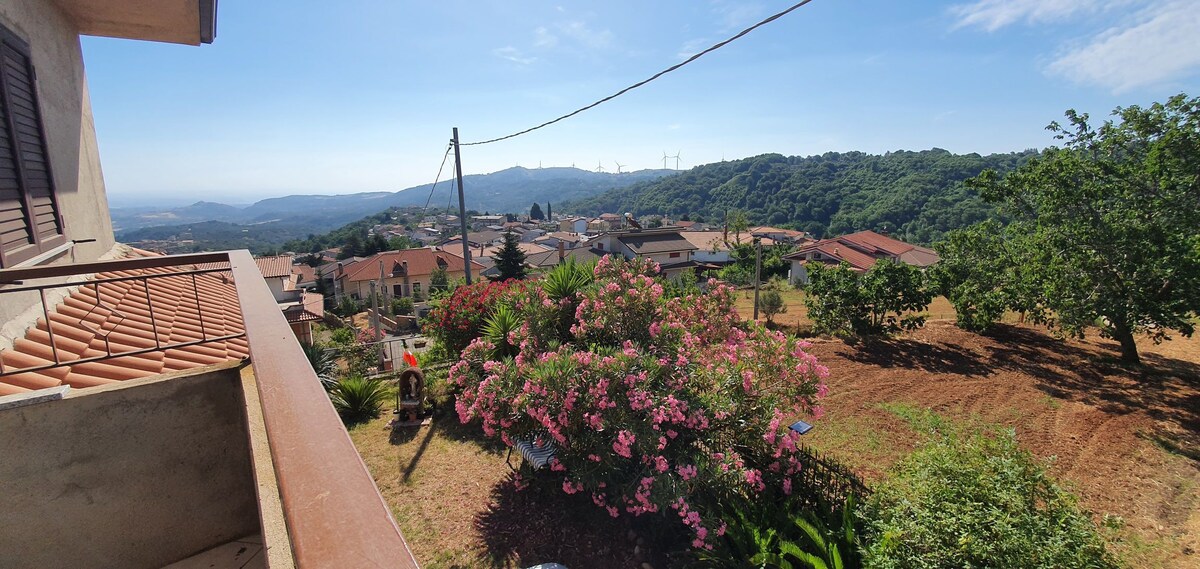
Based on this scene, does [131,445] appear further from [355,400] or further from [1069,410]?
[1069,410]

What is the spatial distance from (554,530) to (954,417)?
25.2 feet

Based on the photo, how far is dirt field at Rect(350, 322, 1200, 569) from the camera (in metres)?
5.27

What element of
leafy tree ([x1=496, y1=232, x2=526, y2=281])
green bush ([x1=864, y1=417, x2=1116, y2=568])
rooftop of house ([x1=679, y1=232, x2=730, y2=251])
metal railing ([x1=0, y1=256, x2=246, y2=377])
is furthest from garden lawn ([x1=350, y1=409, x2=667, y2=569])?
rooftop of house ([x1=679, y1=232, x2=730, y2=251])

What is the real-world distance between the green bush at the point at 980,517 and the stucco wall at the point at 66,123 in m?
6.33

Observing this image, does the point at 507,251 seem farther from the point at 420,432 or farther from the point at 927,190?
the point at 927,190

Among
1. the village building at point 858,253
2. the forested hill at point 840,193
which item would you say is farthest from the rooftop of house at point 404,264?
the forested hill at point 840,193

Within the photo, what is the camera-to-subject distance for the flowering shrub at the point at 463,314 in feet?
27.7

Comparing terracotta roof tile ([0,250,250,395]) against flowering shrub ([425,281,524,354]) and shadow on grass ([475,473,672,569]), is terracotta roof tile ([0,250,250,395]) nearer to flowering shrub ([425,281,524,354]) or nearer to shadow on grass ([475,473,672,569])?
shadow on grass ([475,473,672,569])

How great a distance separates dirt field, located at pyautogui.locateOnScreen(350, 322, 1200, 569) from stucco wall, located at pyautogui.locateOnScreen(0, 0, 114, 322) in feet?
13.4

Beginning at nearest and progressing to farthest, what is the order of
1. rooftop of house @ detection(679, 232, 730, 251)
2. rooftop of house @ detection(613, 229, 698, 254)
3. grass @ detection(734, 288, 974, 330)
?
1. grass @ detection(734, 288, 974, 330)
2. rooftop of house @ detection(613, 229, 698, 254)
3. rooftop of house @ detection(679, 232, 730, 251)

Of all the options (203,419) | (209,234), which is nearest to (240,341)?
(203,419)

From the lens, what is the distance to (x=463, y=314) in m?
8.48

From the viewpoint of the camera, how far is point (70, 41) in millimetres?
4633

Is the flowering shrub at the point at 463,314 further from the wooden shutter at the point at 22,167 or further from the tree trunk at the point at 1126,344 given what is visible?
the tree trunk at the point at 1126,344
